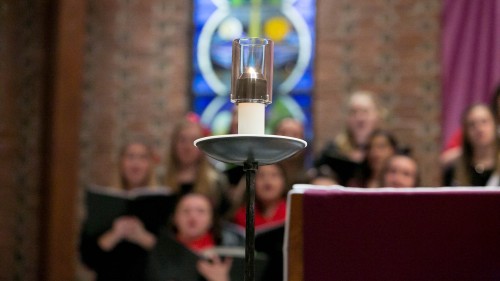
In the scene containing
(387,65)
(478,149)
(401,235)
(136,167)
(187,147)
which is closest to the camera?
(401,235)

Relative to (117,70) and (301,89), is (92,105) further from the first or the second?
(301,89)

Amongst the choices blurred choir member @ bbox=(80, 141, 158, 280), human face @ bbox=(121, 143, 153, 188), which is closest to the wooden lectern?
blurred choir member @ bbox=(80, 141, 158, 280)

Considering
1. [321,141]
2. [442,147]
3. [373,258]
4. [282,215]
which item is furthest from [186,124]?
Answer: [373,258]

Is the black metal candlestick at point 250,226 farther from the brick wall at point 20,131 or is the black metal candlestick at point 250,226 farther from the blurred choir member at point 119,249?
the brick wall at point 20,131

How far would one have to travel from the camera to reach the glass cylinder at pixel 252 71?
1343mm

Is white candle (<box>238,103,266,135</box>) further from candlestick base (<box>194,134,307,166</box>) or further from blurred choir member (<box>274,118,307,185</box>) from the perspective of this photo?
blurred choir member (<box>274,118,307,185</box>)

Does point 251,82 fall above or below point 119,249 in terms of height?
above

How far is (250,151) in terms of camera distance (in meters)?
1.29

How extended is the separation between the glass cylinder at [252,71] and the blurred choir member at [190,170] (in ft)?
9.20

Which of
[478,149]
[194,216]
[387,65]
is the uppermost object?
[387,65]

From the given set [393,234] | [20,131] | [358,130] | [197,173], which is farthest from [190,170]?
[393,234]

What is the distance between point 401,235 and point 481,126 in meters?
2.17

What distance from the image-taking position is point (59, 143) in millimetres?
5695

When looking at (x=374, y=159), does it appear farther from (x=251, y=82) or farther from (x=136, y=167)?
(x=251, y=82)
